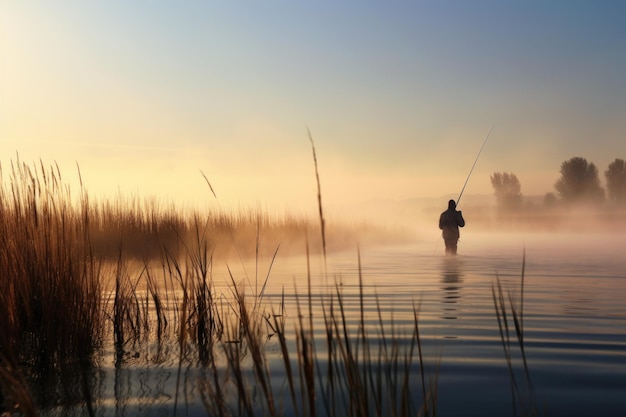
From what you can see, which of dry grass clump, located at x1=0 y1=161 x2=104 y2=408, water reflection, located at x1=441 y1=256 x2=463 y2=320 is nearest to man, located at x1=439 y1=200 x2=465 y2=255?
water reflection, located at x1=441 y1=256 x2=463 y2=320

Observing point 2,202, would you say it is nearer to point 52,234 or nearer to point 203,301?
point 52,234

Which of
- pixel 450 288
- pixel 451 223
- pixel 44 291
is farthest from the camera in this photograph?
pixel 451 223

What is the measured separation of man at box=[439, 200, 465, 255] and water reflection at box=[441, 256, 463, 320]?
1.67 metres

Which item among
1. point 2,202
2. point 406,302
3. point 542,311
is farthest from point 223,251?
point 2,202

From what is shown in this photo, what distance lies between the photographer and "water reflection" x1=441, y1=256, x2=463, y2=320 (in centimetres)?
751

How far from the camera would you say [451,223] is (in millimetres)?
18344

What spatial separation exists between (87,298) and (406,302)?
178 inches

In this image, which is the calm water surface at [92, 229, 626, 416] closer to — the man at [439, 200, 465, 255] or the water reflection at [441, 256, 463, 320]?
the water reflection at [441, 256, 463, 320]

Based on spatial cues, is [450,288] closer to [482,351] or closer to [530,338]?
[530,338]

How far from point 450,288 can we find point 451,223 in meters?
8.30

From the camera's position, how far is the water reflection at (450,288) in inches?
296

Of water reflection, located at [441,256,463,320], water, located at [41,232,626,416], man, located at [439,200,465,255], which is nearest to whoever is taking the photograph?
water, located at [41,232,626,416]

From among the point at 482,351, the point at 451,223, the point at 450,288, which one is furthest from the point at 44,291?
the point at 451,223

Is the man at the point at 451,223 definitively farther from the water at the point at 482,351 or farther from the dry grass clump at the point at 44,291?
the dry grass clump at the point at 44,291
